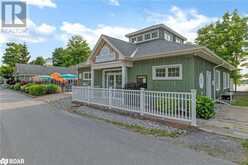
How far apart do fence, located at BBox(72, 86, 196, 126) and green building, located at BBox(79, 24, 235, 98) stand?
6.62 ft

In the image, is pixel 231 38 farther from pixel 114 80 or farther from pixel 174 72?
pixel 114 80

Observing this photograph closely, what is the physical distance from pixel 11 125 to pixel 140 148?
523cm

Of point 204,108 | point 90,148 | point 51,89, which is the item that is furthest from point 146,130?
point 51,89

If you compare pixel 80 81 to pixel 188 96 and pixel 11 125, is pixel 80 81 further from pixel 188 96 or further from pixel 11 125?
A: pixel 188 96

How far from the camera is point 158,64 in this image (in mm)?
9023

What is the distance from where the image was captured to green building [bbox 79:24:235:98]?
7.95 metres

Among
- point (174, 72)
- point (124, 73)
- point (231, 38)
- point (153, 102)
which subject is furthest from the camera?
point (231, 38)

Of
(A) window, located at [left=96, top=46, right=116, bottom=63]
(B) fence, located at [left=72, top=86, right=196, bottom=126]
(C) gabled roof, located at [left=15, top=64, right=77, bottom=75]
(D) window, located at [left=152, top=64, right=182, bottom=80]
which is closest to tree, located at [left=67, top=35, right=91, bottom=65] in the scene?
(C) gabled roof, located at [left=15, top=64, right=77, bottom=75]

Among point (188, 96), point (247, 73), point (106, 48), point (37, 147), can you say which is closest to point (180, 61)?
point (188, 96)

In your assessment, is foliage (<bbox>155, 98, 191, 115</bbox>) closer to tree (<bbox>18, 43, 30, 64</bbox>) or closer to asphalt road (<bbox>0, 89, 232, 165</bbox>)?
→ asphalt road (<bbox>0, 89, 232, 165</bbox>)

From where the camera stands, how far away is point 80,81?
16.4 metres

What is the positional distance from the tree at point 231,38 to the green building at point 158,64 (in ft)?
27.0

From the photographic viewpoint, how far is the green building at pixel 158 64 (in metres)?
7.95

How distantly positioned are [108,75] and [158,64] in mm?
5124
